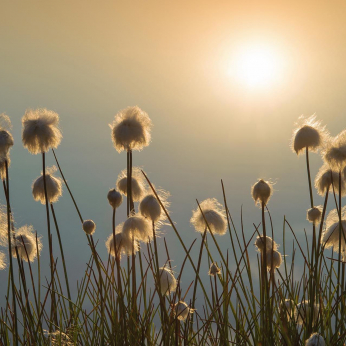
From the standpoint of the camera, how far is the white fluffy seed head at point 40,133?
295 cm

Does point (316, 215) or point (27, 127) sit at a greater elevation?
point (27, 127)

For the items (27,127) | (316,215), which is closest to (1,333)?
(27,127)

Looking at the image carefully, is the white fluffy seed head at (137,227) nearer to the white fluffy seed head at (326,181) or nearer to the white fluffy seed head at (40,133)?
the white fluffy seed head at (40,133)

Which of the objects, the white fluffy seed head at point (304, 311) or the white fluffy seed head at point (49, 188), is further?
the white fluffy seed head at point (49, 188)

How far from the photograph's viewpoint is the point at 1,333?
2973mm

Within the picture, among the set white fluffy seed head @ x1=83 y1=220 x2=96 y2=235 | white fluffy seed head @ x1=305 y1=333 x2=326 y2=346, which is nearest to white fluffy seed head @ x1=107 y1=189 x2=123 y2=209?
white fluffy seed head @ x1=83 y1=220 x2=96 y2=235

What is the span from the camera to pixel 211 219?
3271 millimetres

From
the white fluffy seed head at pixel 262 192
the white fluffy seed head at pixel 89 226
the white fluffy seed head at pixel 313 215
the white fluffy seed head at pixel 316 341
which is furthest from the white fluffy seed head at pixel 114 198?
the white fluffy seed head at pixel 316 341

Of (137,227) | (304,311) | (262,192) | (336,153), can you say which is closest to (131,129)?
(137,227)

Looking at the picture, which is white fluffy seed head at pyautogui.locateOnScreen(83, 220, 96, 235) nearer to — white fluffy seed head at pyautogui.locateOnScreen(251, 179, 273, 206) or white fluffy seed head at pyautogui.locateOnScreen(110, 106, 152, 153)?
white fluffy seed head at pyautogui.locateOnScreen(110, 106, 152, 153)

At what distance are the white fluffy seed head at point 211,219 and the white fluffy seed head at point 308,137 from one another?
73cm

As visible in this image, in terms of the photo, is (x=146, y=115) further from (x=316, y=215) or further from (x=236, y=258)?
(x=316, y=215)

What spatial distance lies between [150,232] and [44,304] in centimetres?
87

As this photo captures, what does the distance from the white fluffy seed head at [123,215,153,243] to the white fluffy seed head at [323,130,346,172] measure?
1191 mm
